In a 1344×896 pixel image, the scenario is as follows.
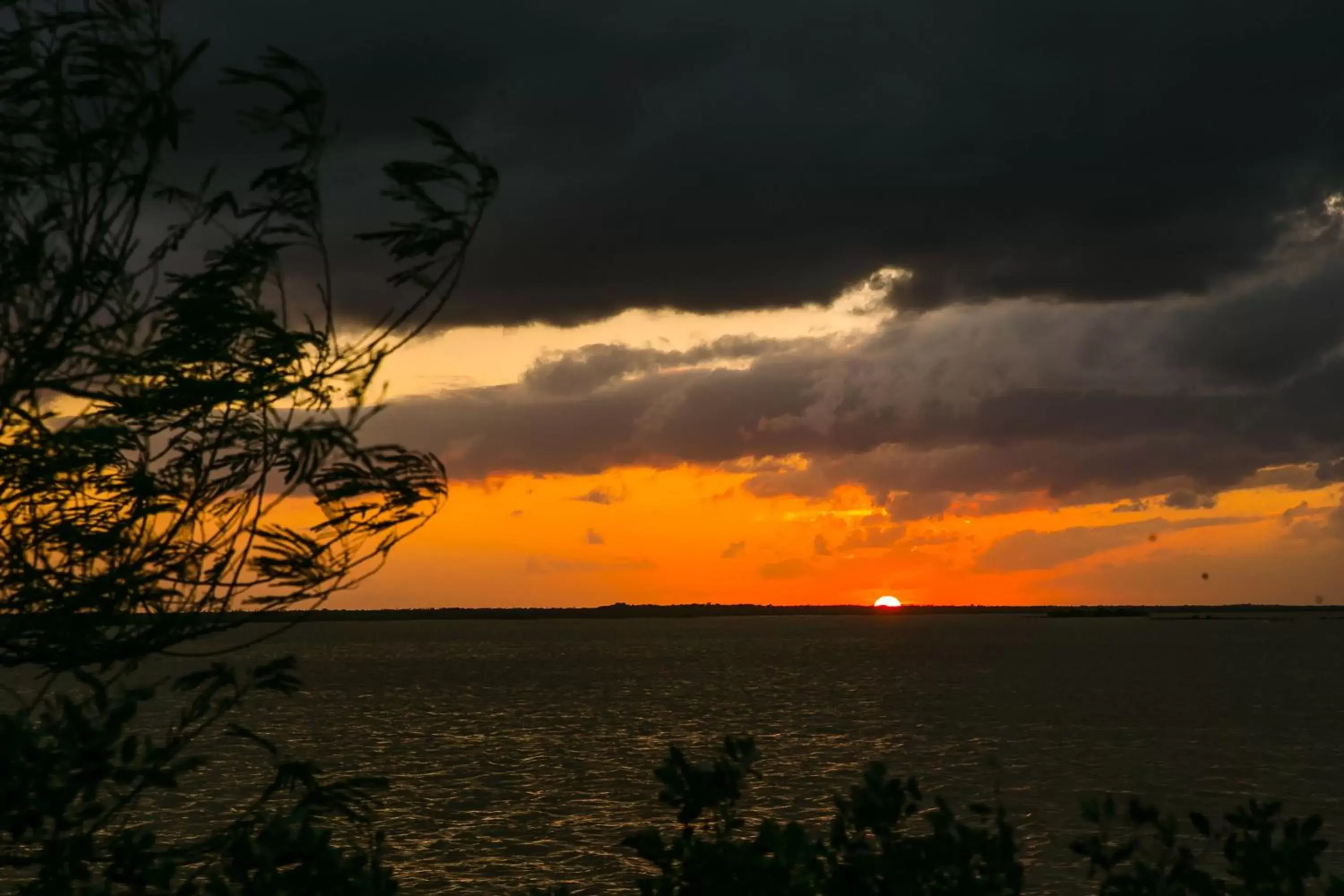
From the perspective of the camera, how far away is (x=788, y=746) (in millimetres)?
74375

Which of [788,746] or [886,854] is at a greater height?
[886,854]

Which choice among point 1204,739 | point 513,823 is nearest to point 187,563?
point 513,823

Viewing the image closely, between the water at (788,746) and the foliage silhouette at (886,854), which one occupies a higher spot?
the foliage silhouette at (886,854)

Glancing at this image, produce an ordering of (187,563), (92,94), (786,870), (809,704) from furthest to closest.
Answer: (809,704), (187,563), (92,94), (786,870)

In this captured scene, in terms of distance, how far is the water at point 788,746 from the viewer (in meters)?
45.2

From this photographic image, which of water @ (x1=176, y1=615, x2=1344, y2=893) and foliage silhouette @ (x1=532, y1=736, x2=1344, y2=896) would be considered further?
water @ (x1=176, y1=615, x2=1344, y2=893)

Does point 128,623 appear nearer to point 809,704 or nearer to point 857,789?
point 857,789

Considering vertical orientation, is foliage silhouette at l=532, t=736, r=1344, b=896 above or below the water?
above

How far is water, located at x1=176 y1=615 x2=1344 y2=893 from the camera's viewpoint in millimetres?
45156

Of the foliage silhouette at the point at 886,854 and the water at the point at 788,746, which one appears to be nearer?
the foliage silhouette at the point at 886,854

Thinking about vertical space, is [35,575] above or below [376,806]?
above

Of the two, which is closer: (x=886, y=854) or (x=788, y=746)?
(x=886, y=854)

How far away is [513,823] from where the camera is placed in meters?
48.7

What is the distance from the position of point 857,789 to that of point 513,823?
4326cm
